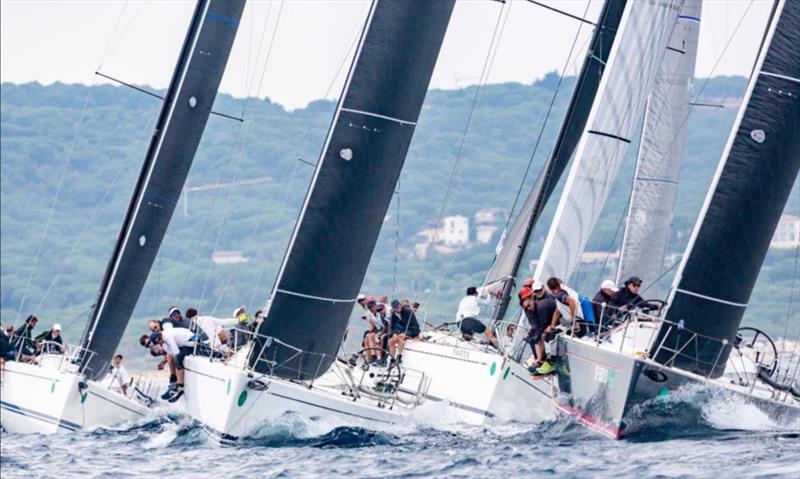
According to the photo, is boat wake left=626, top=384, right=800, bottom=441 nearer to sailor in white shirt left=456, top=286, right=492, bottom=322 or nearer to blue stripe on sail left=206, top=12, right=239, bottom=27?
sailor in white shirt left=456, top=286, right=492, bottom=322

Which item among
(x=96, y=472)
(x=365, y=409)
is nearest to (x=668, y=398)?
(x=365, y=409)

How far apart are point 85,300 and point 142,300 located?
9.47 ft

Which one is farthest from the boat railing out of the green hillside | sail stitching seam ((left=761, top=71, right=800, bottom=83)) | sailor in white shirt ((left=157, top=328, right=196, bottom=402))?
the green hillside

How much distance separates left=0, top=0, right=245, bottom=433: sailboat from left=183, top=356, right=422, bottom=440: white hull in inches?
66.2

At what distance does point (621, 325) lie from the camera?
55.5 feet

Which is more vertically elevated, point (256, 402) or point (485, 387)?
point (485, 387)

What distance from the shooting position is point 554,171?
64.1ft

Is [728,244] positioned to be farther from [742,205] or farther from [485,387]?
[485,387]

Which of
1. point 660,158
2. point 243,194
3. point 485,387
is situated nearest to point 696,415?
point 485,387

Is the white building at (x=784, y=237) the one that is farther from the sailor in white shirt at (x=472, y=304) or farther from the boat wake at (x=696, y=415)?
the boat wake at (x=696, y=415)

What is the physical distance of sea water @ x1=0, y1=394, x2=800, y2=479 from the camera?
45.7ft

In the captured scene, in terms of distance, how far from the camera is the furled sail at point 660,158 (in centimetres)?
2192

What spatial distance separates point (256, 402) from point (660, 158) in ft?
27.5

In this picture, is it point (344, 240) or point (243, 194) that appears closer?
point (344, 240)
